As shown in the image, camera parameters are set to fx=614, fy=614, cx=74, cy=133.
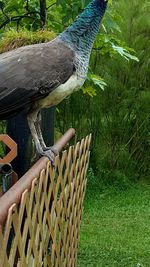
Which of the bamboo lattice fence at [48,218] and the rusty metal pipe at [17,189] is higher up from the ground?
the rusty metal pipe at [17,189]

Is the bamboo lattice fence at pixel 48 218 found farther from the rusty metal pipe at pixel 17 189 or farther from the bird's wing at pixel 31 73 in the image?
the bird's wing at pixel 31 73

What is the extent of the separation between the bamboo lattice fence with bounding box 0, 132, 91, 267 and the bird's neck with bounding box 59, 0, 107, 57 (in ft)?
1.46

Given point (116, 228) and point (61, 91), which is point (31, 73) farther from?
point (116, 228)

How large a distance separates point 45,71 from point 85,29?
36 centimetres

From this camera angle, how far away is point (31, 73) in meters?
2.29

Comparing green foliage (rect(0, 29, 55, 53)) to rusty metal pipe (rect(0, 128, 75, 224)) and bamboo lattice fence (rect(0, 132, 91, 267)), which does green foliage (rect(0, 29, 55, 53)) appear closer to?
bamboo lattice fence (rect(0, 132, 91, 267))

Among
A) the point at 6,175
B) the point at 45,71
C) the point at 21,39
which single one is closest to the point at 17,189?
the point at 45,71

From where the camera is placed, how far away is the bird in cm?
224

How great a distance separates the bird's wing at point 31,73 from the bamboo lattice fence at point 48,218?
0.27 m

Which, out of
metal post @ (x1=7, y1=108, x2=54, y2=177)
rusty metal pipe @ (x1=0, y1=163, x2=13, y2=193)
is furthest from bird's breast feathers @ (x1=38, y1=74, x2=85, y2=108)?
metal post @ (x1=7, y1=108, x2=54, y2=177)

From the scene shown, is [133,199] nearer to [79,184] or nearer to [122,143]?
[122,143]

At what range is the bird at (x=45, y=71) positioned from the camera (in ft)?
7.36

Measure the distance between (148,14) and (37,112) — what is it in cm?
537

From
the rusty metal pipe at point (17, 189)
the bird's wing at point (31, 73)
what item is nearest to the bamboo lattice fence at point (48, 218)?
the rusty metal pipe at point (17, 189)
